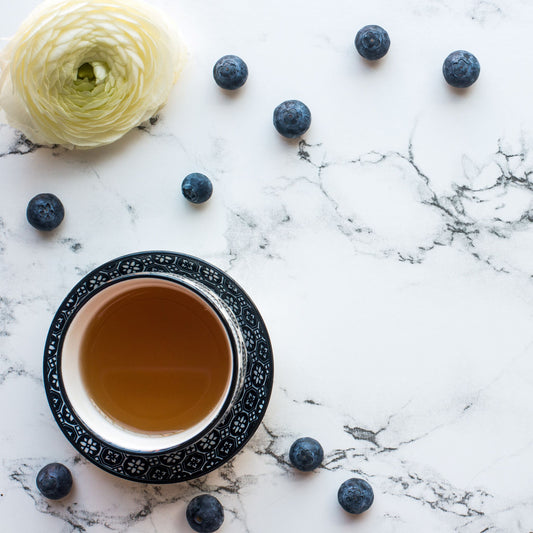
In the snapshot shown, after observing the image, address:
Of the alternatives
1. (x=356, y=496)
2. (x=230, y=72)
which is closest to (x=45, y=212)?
(x=230, y=72)

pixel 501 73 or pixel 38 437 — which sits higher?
pixel 501 73

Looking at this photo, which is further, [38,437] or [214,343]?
[38,437]

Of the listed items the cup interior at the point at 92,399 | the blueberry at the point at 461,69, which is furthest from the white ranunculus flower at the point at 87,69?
the blueberry at the point at 461,69

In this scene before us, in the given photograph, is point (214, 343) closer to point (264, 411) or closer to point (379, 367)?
point (264, 411)

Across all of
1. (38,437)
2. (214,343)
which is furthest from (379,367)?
(38,437)

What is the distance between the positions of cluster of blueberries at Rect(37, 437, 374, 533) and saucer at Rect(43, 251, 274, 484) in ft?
0.22

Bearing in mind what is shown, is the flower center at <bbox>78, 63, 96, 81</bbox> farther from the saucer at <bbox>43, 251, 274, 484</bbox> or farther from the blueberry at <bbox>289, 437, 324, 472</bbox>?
the blueberry at <bbox>289, 437, 324, 472</bbox>

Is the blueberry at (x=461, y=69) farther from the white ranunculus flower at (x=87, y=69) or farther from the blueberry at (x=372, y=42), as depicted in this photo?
the white ranunculus flower at (x=87, y=69)

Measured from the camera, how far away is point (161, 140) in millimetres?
1082

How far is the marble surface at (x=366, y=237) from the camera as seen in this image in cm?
106

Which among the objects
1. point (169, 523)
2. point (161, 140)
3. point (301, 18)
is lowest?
point (169, 523)

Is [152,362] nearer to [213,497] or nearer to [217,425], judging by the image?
[217,425]

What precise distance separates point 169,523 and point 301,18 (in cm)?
74

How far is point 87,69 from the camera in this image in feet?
3.40
